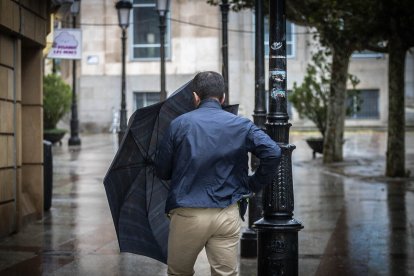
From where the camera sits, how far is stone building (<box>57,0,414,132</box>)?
3881cm

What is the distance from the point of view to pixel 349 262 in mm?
8102

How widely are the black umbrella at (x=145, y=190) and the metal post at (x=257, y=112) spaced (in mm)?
2722

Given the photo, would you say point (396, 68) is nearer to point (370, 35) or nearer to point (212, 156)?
point (370, 35)

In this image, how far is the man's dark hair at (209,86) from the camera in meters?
4.91

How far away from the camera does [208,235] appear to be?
4.75 meters

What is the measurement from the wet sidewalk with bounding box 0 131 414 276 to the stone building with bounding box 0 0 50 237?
36cm

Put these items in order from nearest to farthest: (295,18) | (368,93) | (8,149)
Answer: (8,149) < (295,18) < (368,93)

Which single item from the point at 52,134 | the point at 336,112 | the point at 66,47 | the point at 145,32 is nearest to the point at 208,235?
the point at 336,112

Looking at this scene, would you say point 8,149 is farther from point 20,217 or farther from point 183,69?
point 183,69

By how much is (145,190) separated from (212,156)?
3.52 feet

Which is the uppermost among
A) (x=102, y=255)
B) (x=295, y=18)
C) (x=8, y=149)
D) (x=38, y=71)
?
(x=295, y=18)

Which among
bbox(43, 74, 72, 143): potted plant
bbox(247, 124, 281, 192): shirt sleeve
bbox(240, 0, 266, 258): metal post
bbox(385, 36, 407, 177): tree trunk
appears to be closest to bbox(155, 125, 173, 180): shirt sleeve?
bbox(247, 124, 281, 192): shirt sleeve

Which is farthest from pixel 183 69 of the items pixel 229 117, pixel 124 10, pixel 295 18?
pixel 229 117

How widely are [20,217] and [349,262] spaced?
4.56m
